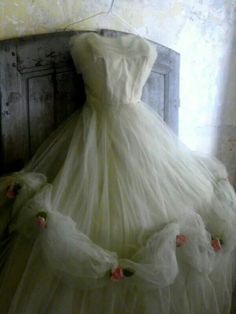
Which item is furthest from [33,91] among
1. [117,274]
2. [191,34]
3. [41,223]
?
[191,34]

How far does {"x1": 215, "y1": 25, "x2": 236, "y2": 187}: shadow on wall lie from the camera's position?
157 centimetres

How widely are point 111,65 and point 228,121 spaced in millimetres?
809

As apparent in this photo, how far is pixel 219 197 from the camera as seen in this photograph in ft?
3.40

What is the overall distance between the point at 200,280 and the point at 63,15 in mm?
730

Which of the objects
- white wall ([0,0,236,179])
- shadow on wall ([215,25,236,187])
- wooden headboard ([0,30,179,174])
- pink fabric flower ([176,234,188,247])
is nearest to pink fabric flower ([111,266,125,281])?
pink fabric flower ([176,234,188,247])

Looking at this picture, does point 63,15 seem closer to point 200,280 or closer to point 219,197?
point 219,197

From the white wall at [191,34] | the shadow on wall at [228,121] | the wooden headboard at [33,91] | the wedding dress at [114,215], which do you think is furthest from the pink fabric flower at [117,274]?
the shadow on wall at [228,121]

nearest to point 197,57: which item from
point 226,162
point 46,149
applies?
point 226,162

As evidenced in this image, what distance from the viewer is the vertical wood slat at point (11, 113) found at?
37.4 inches

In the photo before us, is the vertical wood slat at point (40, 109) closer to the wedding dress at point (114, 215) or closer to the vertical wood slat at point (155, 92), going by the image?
the wedding dress at point (114, 215)

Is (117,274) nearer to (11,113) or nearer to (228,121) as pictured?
(11,113)

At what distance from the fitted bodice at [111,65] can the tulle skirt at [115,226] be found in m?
0.04

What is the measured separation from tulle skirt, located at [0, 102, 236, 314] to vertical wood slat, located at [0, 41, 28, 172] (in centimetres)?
6

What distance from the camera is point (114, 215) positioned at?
85cm
